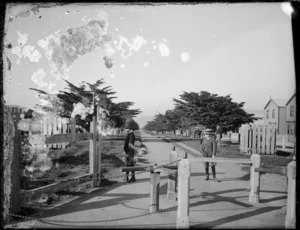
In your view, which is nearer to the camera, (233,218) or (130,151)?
(233,218)

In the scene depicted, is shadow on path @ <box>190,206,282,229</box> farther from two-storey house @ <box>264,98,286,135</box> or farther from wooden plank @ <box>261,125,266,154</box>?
two-storey house @ <box>264,98,286,135</box>

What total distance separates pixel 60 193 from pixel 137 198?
5.95 feet

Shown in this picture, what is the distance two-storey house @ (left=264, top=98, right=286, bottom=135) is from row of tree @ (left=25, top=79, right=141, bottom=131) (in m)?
29.3

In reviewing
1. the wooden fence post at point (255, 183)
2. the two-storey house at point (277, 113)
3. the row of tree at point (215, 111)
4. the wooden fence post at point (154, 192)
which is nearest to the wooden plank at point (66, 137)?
the wooden fence post at point (154, 192)

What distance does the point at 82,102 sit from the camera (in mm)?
13281

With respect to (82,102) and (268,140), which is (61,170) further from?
(268,140)

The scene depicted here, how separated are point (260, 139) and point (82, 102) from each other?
10407 mm

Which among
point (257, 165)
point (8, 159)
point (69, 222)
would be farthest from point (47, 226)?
point (257, 165)

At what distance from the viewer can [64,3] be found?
3.24 metres

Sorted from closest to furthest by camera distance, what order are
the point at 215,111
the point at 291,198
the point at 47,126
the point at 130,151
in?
the point at 291,198 → the point at 47,126 → the point at 130,151 → the point at 215,111

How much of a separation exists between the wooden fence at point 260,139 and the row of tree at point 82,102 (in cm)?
670

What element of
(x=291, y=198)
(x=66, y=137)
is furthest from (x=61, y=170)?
(x=291, y=198)

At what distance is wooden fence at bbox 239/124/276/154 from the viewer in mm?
13086

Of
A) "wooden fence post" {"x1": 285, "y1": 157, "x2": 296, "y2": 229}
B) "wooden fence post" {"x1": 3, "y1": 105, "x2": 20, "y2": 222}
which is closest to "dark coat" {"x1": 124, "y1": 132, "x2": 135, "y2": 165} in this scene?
"wooden fence post" {"x1": 3, "y1": 105, "x2": 20, "y2": 222}
